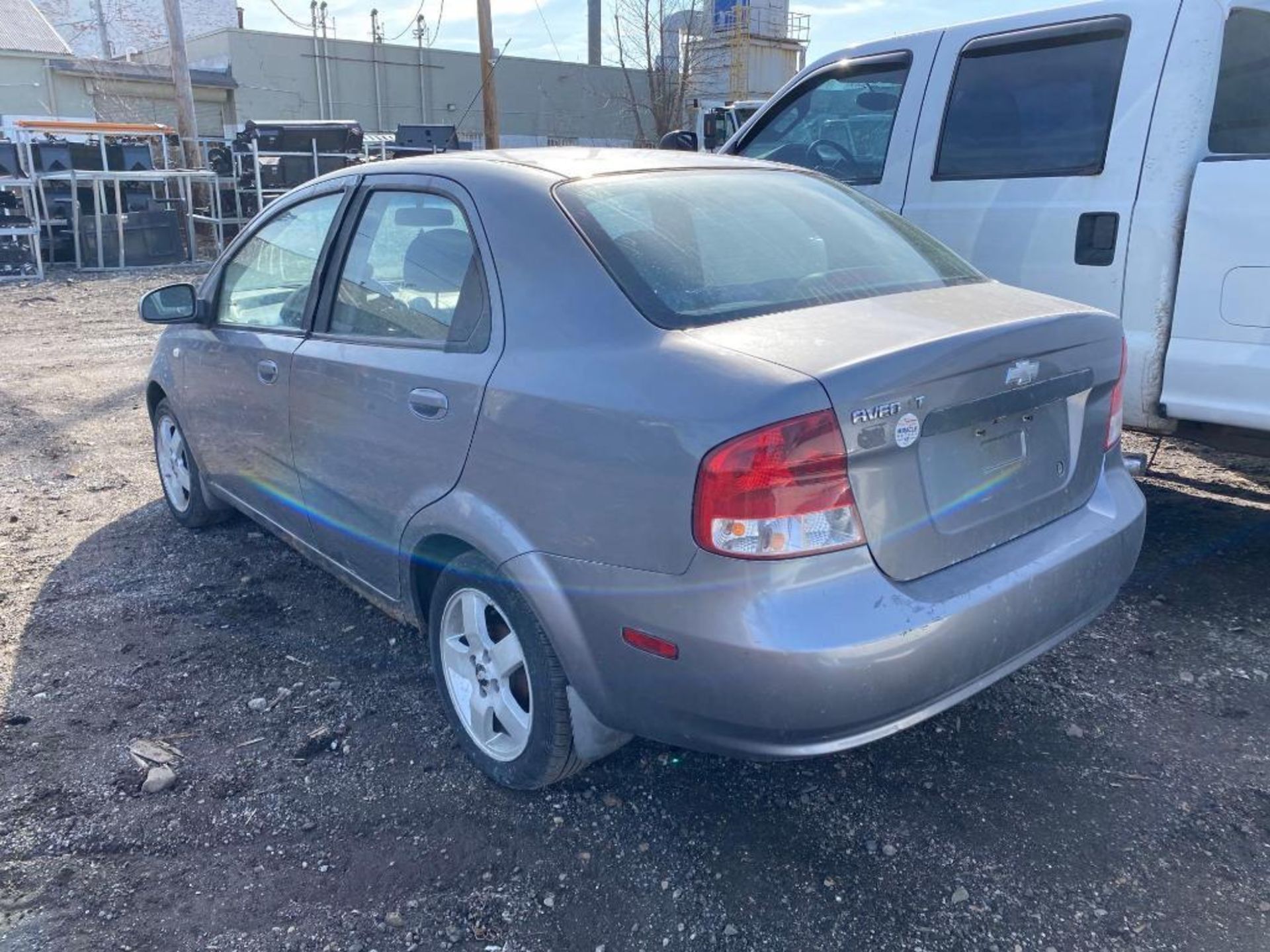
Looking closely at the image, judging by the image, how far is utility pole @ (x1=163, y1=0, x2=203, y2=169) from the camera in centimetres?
1875

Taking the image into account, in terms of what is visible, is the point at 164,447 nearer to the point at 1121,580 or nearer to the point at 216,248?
the point at 1121,580

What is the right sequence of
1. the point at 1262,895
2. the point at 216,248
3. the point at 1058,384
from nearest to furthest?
the point at 1262,895 → the point at 1058,384 → the point at 216,248

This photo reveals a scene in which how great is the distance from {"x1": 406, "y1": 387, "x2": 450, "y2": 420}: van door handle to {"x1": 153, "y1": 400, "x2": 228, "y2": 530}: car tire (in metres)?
2.18

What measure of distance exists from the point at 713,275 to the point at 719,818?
1446mm

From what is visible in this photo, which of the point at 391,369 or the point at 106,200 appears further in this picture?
the point at 106,200

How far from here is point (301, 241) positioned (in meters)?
3.75

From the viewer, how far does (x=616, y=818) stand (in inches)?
110

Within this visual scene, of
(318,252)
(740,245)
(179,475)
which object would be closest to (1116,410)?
(740,245)

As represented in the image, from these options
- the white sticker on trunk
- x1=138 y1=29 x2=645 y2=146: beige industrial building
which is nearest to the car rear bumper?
the white sticker on trunk

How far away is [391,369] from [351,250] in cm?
64

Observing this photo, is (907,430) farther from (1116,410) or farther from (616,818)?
(616,818)

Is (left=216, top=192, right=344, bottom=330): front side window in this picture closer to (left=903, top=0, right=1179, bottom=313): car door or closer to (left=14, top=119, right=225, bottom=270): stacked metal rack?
(left=903, top=0, right=1179, bottom=313): car door

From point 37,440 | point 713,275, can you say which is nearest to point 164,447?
point 37,440

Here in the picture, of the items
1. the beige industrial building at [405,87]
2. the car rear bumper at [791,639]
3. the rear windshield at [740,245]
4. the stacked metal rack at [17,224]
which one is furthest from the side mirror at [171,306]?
the beige industrial building at [405,87]
